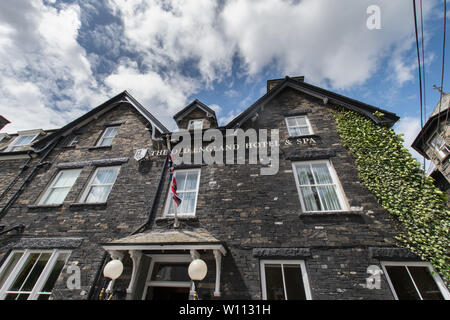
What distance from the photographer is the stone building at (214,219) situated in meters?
5.00

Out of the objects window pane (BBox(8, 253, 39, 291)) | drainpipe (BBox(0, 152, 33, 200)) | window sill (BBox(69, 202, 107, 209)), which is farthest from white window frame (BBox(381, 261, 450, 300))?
drainpipe (BBox(0, 152, 33, 200))

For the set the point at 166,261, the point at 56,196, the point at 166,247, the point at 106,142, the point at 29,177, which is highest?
the point at 106,142

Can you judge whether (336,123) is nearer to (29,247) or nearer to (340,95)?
(340,95)

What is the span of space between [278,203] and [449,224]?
4.25 m

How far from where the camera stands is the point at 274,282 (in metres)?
5.07

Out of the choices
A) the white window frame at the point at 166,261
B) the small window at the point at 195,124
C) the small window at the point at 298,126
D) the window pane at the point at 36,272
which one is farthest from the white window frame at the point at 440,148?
the window pane at the point at 36,272

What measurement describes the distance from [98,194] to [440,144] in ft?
69.2

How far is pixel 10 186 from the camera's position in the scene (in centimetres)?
900

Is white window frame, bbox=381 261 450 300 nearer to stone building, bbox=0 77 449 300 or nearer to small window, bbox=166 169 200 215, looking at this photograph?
stone building, bbox=0 77 449 300

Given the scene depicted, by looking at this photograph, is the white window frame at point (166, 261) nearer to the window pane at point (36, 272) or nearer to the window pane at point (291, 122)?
the window pane at point (36, 272)

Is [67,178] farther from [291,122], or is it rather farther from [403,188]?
[403,188]

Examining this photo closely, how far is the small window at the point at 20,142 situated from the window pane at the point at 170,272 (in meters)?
12.7

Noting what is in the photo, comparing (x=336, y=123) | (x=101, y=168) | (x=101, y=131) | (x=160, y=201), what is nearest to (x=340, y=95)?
(x=336, y=123)

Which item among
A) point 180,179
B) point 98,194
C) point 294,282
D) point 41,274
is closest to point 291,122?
point 180,179
